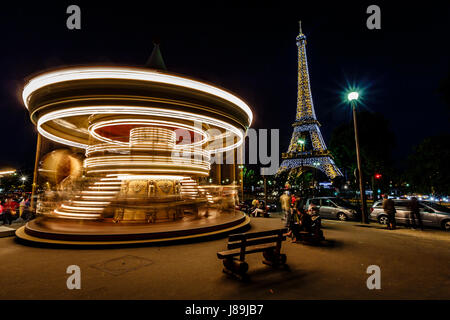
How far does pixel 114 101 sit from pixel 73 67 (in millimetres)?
1497

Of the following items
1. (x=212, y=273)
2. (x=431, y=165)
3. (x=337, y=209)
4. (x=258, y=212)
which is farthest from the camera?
(x=258, y=212)

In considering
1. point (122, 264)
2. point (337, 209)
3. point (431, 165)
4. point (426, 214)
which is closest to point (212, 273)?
point (122, 264)

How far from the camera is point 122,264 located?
4.91 metres

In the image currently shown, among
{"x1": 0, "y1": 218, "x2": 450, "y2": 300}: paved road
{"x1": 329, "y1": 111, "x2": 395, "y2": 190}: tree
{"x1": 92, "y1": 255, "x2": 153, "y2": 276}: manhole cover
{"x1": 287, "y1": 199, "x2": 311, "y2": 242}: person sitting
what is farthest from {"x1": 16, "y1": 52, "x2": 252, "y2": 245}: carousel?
{"x1": 329, "y1": 111, "x2": 395, "y2": 190}: tree

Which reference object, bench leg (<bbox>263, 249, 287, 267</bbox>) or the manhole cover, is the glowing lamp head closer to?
bench leg (<bbox>263, 249, 287, 267</bbox>)

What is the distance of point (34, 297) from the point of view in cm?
346

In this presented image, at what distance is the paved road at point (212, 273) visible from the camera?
3609 mm

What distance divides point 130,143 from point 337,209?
11.6 metres

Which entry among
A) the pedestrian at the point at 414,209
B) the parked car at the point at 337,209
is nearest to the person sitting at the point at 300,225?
the parked car at the point at 337,209

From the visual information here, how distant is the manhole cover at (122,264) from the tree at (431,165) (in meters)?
15.9

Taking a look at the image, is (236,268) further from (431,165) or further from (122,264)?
(431,165)

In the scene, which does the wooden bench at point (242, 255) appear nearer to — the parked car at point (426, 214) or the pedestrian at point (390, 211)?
the pedestrian at point (390, 211)
